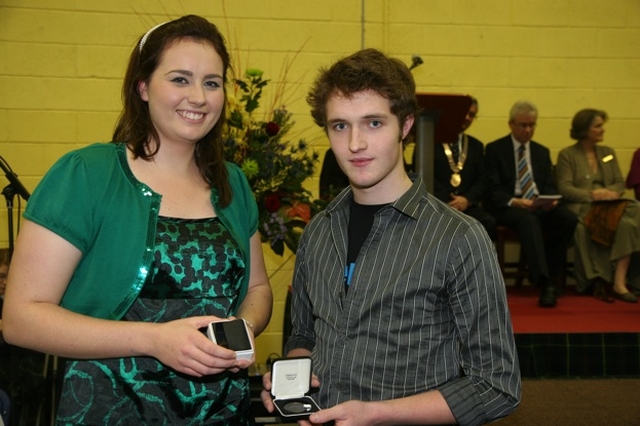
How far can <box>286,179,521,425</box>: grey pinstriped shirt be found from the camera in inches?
54.5

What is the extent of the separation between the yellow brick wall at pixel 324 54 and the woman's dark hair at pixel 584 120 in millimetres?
280

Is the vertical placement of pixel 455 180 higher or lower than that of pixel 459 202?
higher

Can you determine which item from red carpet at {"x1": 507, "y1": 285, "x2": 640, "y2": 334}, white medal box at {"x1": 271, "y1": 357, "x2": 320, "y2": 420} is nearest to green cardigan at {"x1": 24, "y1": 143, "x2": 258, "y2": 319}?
white medal box at {"x1": 271, "y1": 357, "x2": 320, "y2": 420}

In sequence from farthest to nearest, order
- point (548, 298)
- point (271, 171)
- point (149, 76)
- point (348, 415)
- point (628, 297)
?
point (628, 297) → point (548, 298) → point (271, 171) → point (149, 76) → point (348, 415)

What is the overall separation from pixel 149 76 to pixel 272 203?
1.48 metres

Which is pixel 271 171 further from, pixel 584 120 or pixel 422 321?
pixel 584 120

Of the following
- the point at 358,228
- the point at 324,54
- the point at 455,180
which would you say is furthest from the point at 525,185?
the point at 358,228

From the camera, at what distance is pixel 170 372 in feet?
4.76

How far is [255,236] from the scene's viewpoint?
5.62 ft

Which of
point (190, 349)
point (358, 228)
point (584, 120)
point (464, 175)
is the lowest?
point (190, 349)

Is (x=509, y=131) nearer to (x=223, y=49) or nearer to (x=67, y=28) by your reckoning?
(x=67, y=28)

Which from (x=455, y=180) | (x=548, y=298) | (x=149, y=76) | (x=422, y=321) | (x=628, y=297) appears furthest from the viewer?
(x=455, y=180)

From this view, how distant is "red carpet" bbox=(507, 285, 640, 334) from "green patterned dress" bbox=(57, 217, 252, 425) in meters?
2.77

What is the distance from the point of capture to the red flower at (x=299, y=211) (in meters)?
3.08
